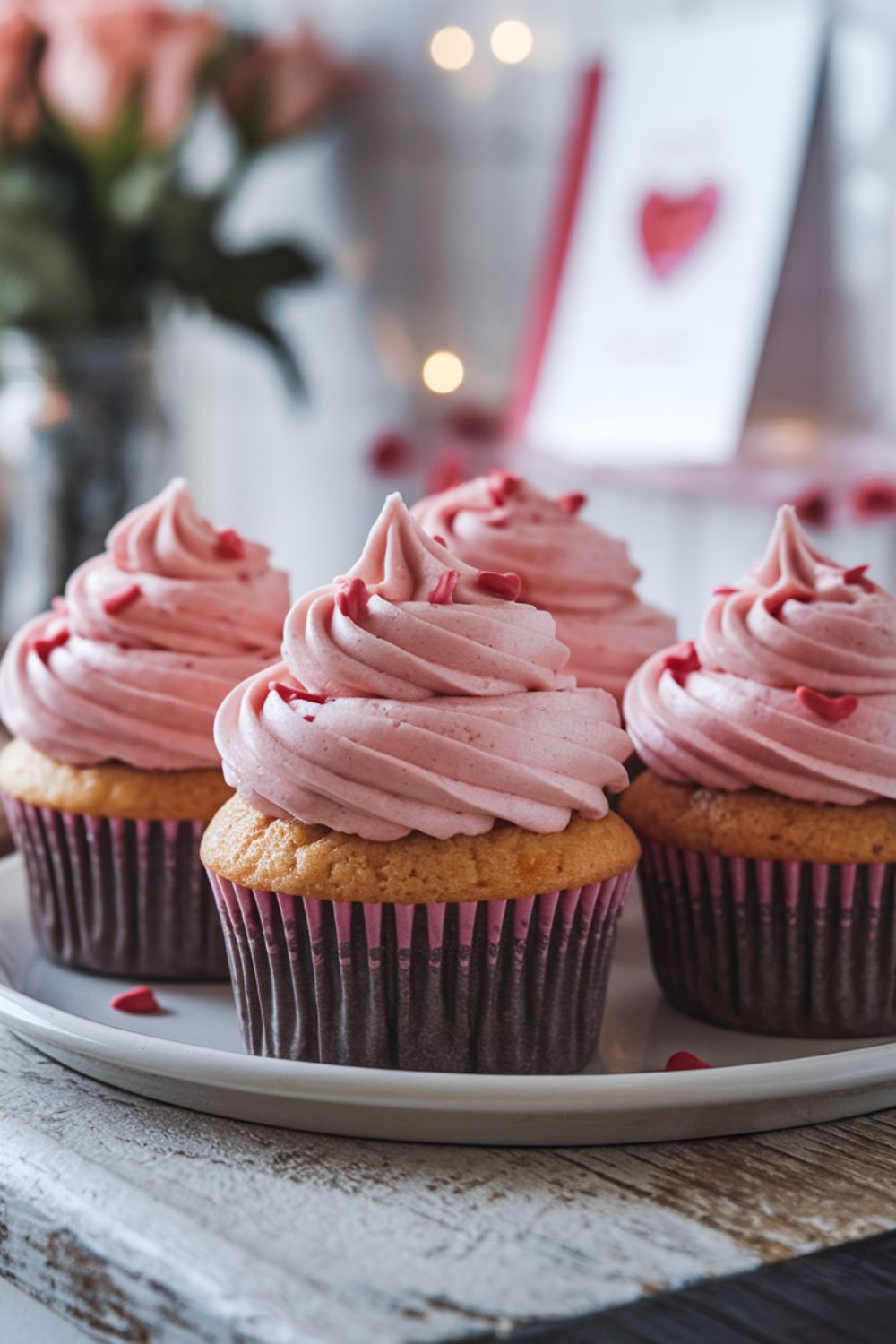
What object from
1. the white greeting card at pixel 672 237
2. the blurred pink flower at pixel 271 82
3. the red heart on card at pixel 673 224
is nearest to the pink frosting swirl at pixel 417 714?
the white greeting card at pixel 672 237

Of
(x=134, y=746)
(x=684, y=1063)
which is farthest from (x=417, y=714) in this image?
(x=134, y=746)


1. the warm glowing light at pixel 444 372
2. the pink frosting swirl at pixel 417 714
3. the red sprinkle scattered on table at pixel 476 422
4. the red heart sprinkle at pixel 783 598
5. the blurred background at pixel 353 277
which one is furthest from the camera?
the warm glowing light at pixel 444 372

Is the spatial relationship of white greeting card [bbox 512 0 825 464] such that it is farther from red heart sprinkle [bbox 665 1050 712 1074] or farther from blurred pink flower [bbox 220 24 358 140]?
red heart sprinkle [bbox 665 1050 712 1074]

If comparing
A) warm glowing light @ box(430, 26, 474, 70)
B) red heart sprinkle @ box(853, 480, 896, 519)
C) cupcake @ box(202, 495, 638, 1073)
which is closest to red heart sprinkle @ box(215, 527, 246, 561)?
cupcake @ box(202, 495, 638, 1073)

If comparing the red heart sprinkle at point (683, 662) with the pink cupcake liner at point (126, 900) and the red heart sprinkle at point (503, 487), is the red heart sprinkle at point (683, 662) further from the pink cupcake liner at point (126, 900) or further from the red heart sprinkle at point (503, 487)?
the pink cupcake liner at point (126, 900)

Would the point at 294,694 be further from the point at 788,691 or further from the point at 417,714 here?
the point at 788,691
